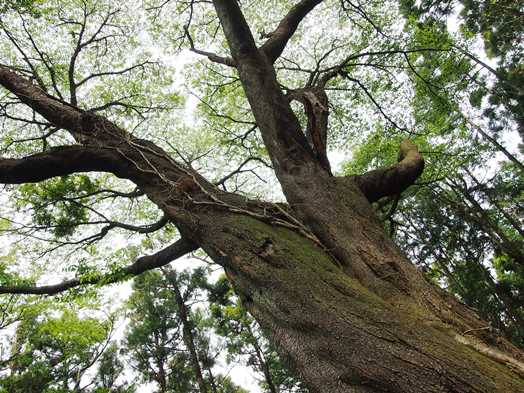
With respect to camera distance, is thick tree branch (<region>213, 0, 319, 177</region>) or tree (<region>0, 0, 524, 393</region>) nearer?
tree (<region>0, 0, 524, 393</region>)

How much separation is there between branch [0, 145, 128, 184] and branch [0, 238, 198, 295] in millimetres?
1002

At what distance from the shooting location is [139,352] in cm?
1473

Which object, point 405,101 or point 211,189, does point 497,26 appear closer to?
point 405,101

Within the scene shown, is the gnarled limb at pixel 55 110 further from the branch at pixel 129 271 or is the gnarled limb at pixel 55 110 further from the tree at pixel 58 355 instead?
the tree at pixel 58 355

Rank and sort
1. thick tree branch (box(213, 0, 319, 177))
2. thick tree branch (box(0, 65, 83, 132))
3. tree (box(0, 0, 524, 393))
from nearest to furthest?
tree (box(0, 0, 524, 393)) → thick tree branch (box(213, 0, 319, 177)) → thick tree branch (box(0, 65, 83, 132))

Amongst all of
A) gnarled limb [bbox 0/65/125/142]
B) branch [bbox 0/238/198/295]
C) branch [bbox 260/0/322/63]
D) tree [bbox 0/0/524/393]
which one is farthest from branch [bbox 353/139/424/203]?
gnarled limb [bbox 0/65/125/142]

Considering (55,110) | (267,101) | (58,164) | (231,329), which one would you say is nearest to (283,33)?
(267,101)

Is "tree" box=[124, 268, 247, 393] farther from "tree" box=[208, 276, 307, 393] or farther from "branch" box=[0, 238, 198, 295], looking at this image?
"branch" box=[0, 238, 198, 295]

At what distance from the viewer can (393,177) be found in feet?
9.14

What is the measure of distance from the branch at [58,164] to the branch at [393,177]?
2485 millimetres

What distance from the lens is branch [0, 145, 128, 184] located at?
2.70m

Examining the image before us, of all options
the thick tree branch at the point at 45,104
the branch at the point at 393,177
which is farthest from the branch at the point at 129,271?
the branch at the point at 393,177

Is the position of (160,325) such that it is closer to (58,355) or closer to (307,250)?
(58,355)

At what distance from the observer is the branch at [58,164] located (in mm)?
2703
